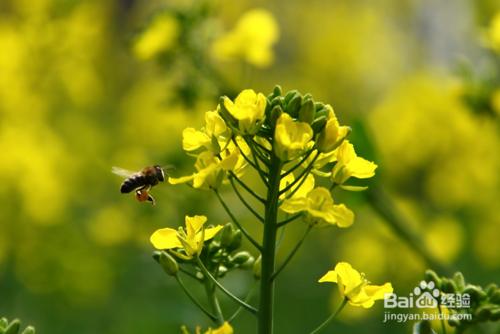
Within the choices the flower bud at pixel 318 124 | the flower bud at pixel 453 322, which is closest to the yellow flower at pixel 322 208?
the flower bud at pixel 318 124

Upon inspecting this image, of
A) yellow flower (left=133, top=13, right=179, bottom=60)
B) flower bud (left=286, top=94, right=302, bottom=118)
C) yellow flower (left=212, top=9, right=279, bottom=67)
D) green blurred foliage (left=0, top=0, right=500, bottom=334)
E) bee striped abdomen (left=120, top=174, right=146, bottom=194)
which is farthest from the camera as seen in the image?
green blurred foliage (left=0, top=0, right=500, bottom=334)

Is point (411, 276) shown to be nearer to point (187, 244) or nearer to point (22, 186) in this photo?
point (22, 186)

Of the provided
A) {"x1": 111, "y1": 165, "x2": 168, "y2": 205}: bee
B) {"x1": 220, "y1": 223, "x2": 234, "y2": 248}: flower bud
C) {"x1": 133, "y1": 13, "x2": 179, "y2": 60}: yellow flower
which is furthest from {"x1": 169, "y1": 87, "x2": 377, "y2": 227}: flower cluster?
{"x1": 133, "y1": 13, "x2": 179, "y2": 60}: yellow flower

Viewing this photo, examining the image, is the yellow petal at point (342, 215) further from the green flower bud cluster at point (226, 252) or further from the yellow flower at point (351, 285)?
the green flower bud cluster at point (226, 252)

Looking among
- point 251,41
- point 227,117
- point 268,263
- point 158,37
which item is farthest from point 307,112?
point 158,37

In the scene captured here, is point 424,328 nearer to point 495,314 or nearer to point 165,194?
point 495,314

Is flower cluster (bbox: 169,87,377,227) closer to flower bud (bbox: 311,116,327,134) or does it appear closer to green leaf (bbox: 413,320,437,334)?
flower bud (bbox: 311,116,327,134)
